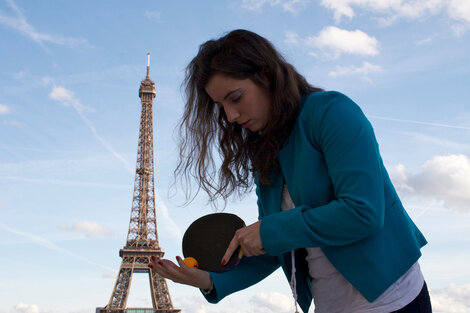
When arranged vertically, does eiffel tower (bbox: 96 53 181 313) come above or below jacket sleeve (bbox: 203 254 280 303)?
above

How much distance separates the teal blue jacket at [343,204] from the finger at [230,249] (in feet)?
0.68

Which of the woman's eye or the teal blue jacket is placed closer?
the teal blue jacket

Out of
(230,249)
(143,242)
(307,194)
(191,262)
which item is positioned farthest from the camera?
(143,242)

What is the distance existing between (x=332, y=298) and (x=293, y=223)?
389 millimetres

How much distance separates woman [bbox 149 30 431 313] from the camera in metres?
1.77

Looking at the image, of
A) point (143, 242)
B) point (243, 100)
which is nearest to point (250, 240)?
point (243, 100)

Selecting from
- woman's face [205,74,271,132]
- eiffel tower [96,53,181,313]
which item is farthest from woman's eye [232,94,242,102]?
eiffel tower [96,53,181,313]

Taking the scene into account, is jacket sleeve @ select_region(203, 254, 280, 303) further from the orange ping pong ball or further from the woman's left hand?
the woman's left hand

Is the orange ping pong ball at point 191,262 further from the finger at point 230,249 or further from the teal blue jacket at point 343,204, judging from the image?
the teal blue jacket at point 343,204

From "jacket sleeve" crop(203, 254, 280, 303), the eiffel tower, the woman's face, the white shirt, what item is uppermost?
the eiffel tower

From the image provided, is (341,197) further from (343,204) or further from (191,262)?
(191,262)

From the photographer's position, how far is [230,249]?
2.09 meters

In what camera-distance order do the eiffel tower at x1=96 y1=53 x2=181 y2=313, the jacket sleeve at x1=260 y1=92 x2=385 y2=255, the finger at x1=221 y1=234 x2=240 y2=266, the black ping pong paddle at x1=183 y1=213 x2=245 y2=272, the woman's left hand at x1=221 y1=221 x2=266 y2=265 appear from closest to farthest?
the jacket sleeve at x1=260 y1=92 x2=385 y2=255 → the woman's left hand at x1=221 y1=221 x2=266 y2=265 → the finger at x1=221 y1=234 x2=240 y2=266 → the black ping pong paddle at x1=183 y1=213 x2=245 y2=272 → the eiffel tower at x1=96 y1=53 x2=181 y2=313

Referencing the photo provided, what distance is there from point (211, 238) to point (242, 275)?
21 cm
